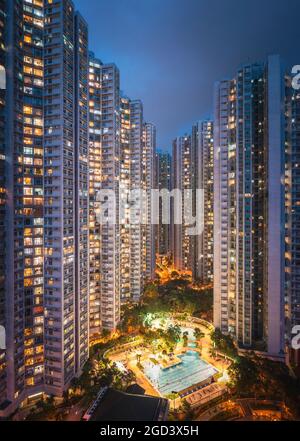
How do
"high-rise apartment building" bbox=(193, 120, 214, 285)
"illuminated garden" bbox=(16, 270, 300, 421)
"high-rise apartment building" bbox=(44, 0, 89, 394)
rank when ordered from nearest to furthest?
"illuminated garden" bbox=(16, 270, 300, 421) → "high-rise apartment building" bbox=(44, 0, 89, 394) → "high-rise apartment building" bbox=(193, 120, 214, 285)

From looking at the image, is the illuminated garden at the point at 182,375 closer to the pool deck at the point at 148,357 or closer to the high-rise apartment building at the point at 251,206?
the pool deck at the point at 148,357

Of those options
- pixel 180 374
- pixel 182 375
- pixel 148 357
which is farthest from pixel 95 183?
pixel 182 375

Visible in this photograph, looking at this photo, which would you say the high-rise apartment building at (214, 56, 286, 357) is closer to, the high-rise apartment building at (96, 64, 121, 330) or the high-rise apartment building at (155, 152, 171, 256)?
the high-rise apartment building at (96, 64, 121, 330)

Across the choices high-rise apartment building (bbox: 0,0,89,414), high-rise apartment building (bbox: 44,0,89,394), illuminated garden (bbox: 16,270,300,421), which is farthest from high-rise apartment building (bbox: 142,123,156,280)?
high-rise apartment building (bbox: 0,0,89,414)

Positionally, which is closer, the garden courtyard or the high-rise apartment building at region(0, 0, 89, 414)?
the high-rise apartment building at region(0, 0, 89, 414)

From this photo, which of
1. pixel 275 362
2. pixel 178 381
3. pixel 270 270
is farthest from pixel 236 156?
pixel 178 381

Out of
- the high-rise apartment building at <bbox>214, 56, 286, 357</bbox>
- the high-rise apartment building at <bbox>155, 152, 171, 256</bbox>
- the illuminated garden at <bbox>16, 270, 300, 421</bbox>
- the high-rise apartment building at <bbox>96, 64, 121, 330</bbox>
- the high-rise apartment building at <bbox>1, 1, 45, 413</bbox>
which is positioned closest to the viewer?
the illuminated garden at <bbox>16, 270, 300, 421</bbox>
